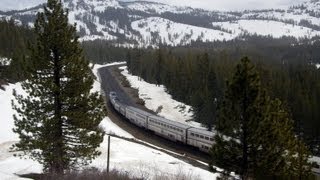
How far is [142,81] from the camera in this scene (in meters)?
134

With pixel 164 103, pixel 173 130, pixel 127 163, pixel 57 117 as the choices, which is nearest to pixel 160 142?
pixel 173 130

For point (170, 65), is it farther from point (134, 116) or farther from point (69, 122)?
point (69, 122)

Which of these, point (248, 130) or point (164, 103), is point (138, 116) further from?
point (248, 130)

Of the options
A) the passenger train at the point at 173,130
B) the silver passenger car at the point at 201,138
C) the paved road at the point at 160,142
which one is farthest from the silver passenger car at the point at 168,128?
the silver passenger car at the point at 201,138

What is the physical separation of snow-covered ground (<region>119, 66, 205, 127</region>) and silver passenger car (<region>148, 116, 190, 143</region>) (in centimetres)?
1727

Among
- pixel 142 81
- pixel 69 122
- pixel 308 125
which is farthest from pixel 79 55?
pixel 142 81

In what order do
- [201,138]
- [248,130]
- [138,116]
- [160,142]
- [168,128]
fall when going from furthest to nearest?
[138,116] < [160,142] < [168,128] < [201,138] < [248,130]

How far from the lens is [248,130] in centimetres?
2442

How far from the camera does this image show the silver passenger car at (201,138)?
48.0m

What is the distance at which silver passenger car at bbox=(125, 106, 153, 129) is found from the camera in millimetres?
63397

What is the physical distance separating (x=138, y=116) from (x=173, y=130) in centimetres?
1190

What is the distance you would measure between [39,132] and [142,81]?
108876mm

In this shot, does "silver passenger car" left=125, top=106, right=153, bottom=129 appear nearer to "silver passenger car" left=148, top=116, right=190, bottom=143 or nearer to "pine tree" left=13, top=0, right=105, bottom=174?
"silver passenger car" left=148, top=116, right=190, bottom=143

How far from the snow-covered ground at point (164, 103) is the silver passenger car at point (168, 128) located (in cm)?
1727
